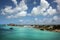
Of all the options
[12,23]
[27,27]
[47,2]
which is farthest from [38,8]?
[12,23]

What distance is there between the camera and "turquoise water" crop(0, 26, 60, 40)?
245 cm

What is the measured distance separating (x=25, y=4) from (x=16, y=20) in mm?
369

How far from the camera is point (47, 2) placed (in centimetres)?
253

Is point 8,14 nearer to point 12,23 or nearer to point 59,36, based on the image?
point 12,23

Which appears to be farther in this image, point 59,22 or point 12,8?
point 12,8

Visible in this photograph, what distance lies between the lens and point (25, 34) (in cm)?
256

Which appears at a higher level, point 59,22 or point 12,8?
point 12,8

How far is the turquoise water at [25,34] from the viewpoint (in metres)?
2.45

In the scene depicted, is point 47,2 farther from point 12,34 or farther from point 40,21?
point 12,34

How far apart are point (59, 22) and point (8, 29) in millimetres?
1011

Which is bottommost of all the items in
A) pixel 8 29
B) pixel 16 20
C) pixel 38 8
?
pixel 8 29

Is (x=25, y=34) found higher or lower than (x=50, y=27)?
lower

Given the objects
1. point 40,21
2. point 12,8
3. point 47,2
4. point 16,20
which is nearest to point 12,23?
point 16,20

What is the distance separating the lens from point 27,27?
8.56 ft
